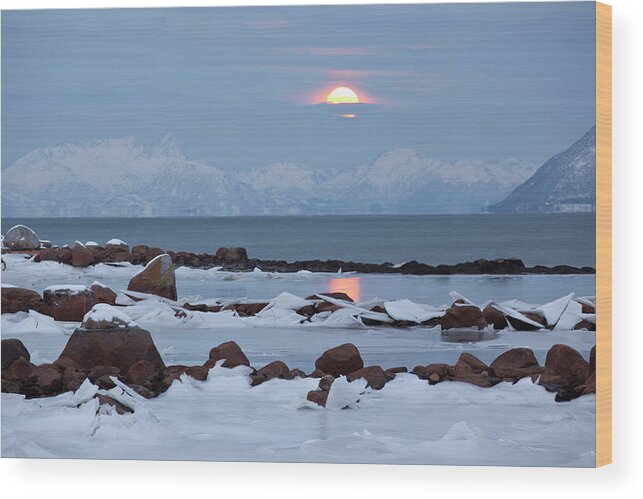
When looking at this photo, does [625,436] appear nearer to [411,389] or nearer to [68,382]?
[411,389]

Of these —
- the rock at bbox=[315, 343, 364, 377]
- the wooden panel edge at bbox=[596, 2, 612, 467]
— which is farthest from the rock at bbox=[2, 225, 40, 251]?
the wooden panel edge at bbox=[596, 2, 612, 467]

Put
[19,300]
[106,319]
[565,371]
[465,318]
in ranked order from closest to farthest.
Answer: [565,371] < [465,318] < [106,319] < [19,300]

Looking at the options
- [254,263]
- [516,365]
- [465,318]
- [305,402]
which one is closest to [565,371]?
[516,365]

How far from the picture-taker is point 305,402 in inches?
270

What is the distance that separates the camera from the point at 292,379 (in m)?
6.90

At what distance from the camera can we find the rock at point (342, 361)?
686 centimetres

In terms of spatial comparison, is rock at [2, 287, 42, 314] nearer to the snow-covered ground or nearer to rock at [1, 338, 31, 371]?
the snow-covered ground

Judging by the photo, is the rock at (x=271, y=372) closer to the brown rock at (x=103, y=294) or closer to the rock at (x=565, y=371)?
the brown rock at (x=103, y=294)

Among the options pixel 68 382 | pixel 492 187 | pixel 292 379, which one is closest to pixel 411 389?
pixel 292 379

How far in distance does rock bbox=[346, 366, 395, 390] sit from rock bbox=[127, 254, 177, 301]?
1.18m

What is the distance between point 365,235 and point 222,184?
91cm

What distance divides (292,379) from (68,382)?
1.33m

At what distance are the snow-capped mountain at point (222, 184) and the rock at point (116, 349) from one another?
72 cm

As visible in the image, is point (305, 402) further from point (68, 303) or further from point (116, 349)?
point (68, 303)
